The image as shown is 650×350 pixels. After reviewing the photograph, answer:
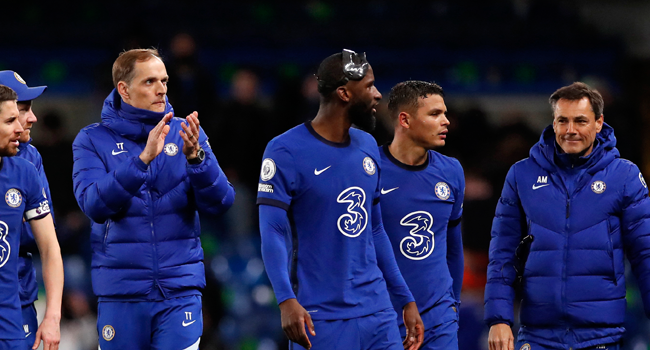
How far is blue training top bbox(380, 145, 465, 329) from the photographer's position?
5.16 m

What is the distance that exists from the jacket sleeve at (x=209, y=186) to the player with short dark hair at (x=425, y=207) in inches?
39.1

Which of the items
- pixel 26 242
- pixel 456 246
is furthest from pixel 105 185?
pixel 456 246

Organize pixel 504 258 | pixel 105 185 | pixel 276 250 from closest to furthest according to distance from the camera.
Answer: pixel 276 250 → pixel 105 185 → pixel 504 258

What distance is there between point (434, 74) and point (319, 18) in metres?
2.04

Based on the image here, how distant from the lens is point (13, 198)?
434 centimetres

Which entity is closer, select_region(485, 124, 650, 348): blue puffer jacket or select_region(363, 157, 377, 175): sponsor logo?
select_region(363, 157, 377, 175): sponsor logo

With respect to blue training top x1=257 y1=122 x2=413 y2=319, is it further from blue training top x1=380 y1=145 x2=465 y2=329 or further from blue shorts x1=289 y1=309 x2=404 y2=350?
blue training top x1=380 y1=145 x2=465 y2=329

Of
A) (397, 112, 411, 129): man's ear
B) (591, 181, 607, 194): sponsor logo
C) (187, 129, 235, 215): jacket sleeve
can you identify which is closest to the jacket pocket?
(591, 181, 607, 194): sponsor logo

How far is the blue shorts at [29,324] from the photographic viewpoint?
14.9 ft

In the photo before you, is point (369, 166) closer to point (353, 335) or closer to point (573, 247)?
point (353, 335)

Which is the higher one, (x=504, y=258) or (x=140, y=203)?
(x=140, y=203)

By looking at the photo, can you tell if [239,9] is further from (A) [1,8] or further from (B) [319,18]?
(A) [1,8]

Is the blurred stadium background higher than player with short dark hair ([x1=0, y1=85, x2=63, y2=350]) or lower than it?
higher

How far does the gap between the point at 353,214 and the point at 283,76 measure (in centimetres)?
741
